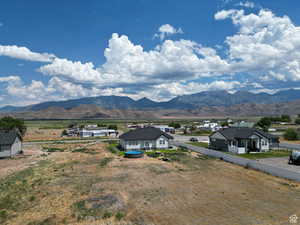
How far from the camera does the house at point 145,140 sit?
4288cm

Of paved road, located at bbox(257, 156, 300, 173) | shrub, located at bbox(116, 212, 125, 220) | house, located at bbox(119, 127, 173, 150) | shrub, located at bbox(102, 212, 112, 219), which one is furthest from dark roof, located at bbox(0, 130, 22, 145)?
paved road, located at bbox(257, 156, 300, 173)

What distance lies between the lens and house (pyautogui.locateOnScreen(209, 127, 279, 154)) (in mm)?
39688

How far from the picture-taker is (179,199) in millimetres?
16844

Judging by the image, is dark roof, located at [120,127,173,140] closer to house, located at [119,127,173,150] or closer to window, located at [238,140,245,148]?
house, located at [119,127,173,150]

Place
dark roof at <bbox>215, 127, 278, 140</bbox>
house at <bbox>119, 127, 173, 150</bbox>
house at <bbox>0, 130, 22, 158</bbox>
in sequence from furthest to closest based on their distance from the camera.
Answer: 1. house at <bbox>119, 127, 173, 150</bbox>
2. dark roof at <bbox>215, 127, 278, 140</bbox>
3. house at <bbox>0, 130, 22, 158</bbox>

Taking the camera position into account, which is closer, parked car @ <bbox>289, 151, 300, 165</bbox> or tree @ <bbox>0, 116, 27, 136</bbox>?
parked car @ <bbox>289, 151, 300, 165</bbox>

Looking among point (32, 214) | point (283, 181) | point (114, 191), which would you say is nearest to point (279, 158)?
point (283, 181)

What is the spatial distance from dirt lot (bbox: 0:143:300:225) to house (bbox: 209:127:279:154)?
1337 centimetres

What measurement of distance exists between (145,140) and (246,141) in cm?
1948

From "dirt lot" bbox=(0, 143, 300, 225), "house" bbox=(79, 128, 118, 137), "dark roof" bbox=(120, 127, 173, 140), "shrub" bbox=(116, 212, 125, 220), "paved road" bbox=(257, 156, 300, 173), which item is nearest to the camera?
"shrub" bbox=(116, 212, 125, 220)

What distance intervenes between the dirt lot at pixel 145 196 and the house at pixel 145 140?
15.5m

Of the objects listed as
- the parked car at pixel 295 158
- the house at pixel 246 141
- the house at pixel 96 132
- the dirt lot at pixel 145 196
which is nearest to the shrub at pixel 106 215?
the dirt lot at pixel 145 196

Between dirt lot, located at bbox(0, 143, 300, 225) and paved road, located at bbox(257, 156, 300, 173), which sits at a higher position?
dirt lot, located at bbox(0, 143, 300, 225)

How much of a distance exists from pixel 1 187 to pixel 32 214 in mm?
8260
